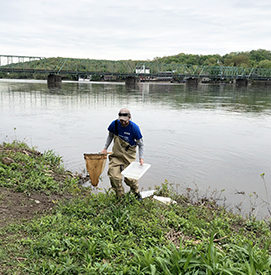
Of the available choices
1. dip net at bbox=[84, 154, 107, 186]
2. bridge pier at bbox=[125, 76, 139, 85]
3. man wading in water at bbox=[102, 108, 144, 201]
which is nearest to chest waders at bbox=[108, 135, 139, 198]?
man wading in water at bbox=[102, 108, 144, 201]

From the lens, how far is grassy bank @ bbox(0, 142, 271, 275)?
3.73 meters

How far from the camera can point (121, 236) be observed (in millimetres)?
4543

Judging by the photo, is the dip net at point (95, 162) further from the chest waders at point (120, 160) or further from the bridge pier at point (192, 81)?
the bridge pier at point (192, 81)

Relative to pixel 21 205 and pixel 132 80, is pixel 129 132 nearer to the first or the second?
pixel 21 205

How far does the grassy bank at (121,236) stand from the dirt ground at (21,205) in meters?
0.03

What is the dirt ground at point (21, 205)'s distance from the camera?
5.02 metres

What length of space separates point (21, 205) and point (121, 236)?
218 centimetres

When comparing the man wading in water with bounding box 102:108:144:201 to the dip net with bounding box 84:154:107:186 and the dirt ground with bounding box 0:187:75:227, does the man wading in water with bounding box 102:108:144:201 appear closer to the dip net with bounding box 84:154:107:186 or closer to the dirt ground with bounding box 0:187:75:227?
the dip net with bounding box 84:154:107:186

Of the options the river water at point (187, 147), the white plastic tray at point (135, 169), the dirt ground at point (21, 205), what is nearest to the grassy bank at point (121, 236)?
the dirt ground at point (21, 205)

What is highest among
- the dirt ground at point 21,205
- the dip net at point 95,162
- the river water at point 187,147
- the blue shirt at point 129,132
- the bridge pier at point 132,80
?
the bridge pier at point 132,80

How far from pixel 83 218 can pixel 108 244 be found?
41.3 inches

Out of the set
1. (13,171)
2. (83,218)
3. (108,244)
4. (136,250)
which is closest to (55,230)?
(83,218)

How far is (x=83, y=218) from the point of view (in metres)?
5.07

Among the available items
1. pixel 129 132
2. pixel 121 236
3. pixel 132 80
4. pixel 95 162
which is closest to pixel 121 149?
pixel 129 132
